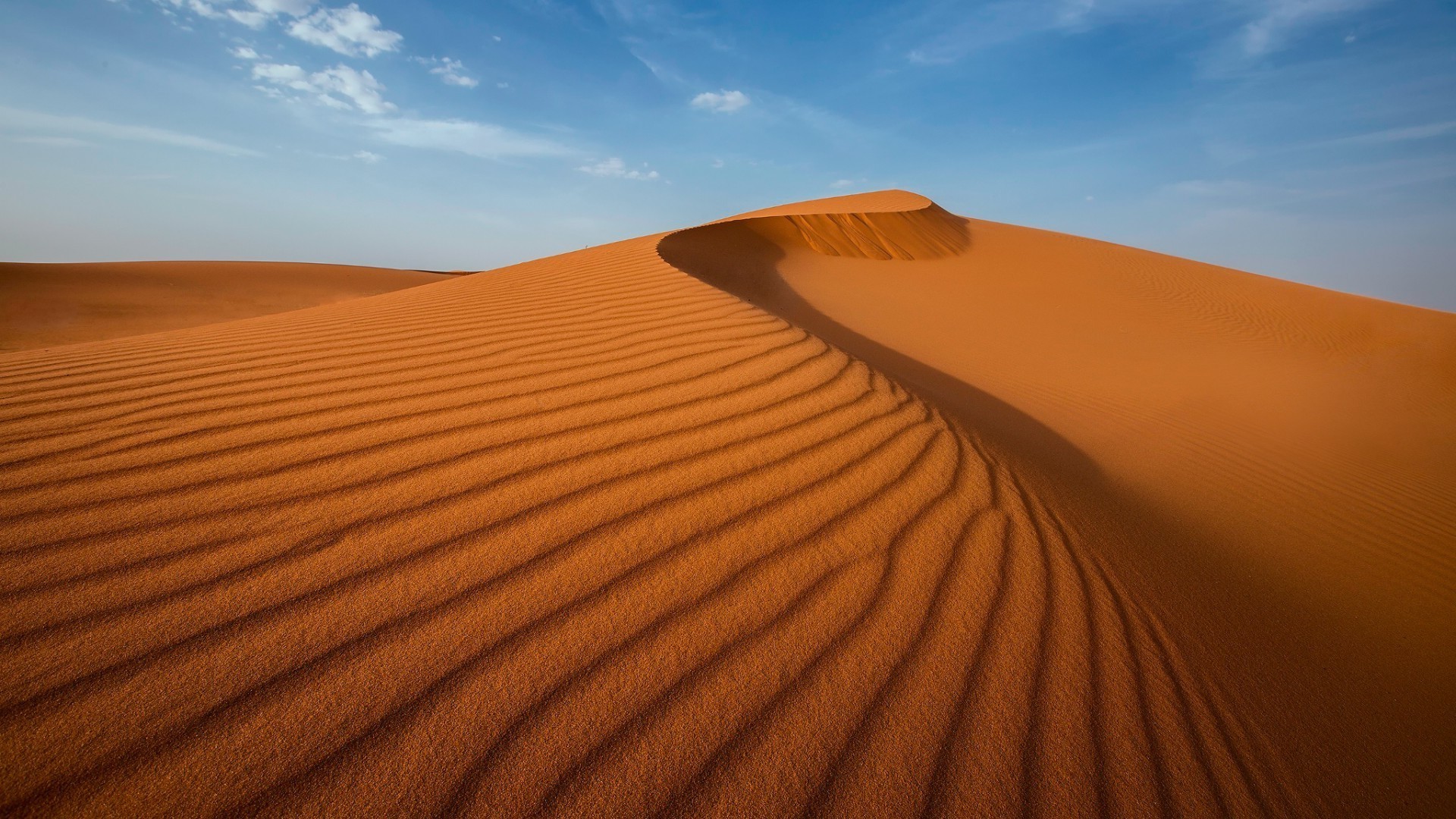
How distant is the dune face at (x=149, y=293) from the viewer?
36.8 feet

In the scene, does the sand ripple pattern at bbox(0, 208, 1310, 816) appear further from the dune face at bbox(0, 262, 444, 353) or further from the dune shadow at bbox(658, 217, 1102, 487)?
the dune face at bbox(0, 262, 444, 353)

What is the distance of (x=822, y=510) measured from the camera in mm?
2008

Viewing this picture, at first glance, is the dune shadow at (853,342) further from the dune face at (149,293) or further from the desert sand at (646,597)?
the dune face at (149,293)

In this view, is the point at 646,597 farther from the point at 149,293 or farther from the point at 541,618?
the point at 149,293

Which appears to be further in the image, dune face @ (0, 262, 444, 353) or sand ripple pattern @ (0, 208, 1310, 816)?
dune face @ (0, 262, 444, 353)

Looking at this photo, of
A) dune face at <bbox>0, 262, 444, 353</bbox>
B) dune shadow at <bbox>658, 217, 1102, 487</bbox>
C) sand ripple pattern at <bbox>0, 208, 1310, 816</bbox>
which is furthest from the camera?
dune face at <bbox>0, 262, 444, 353</bbox>

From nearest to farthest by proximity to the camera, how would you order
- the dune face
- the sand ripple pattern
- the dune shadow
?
1. the sand ripple pattern
2. the dune shadow
3. the dune face

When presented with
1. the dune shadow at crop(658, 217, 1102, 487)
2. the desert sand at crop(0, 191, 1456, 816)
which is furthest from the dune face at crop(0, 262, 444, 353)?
the desert sand at crop(0, 191, 1456, 816)

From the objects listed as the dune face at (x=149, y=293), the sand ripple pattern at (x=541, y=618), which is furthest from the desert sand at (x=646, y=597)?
the dune face at (x=149, y=293)

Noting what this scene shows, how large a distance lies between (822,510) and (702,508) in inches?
16.0

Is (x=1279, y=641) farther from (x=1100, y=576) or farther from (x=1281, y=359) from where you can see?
(x=1281, y=359)

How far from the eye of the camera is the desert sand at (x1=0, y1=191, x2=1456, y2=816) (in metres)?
1.11

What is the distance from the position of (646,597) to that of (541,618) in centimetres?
26

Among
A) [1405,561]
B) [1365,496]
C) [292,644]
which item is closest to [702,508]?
[292,644]
